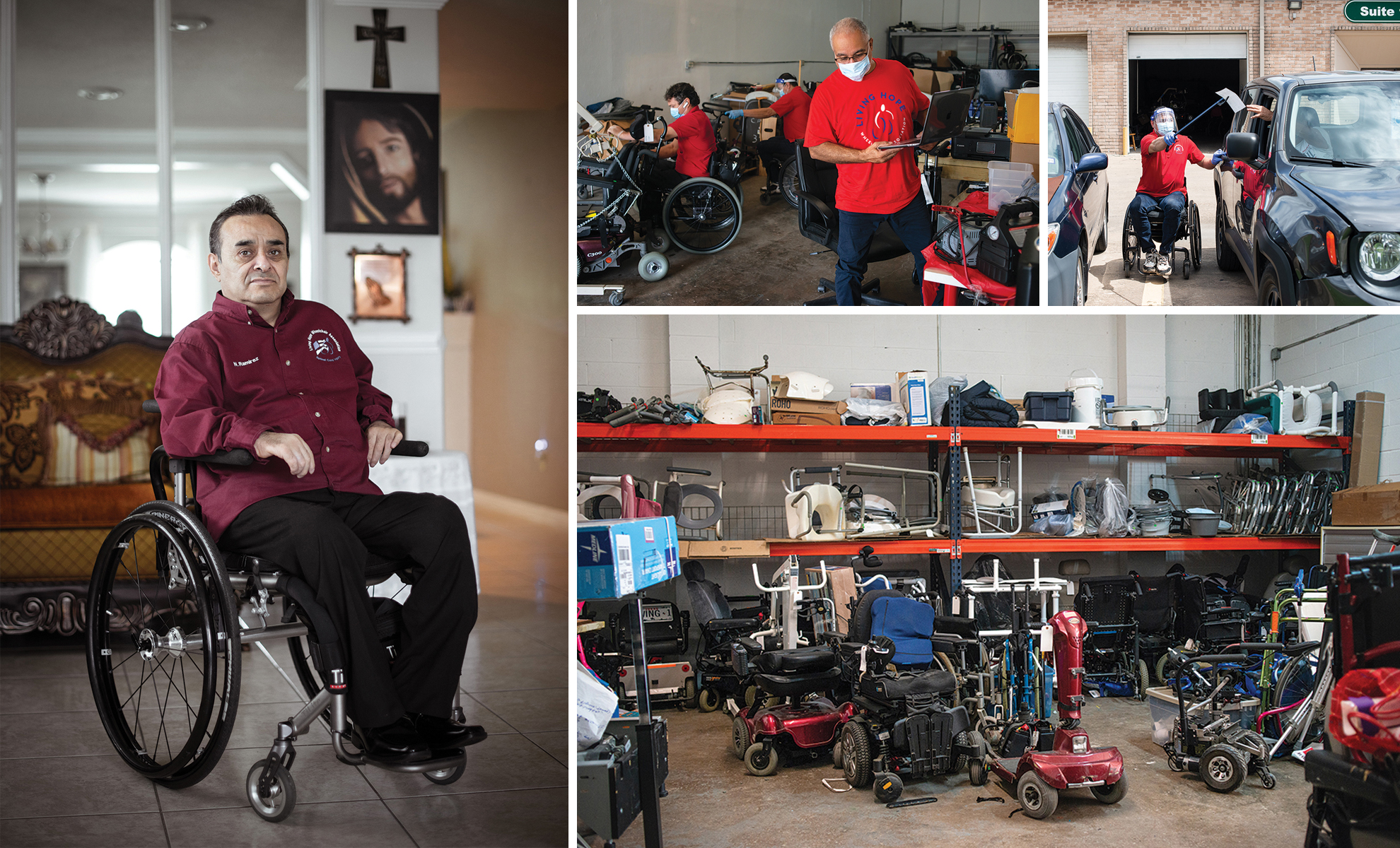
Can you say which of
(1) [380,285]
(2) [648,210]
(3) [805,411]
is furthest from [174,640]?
(1) [380,285]

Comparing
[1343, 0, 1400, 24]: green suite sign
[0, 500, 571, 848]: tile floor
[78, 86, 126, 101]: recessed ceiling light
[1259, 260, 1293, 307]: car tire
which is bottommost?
[0, 500, 571, 848]: tile floor

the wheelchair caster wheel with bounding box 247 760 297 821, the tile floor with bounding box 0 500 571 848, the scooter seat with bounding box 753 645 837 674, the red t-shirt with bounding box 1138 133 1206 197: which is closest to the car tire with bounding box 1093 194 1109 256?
the red t-shirt with bounding box 1138 133 1206 197

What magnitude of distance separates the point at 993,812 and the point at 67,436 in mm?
4516

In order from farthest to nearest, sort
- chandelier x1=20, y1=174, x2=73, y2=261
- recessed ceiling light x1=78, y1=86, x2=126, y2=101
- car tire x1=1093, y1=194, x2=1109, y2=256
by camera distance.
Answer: chandelier x1=20, y1=174, x2=73, y2=261 → recessed ceiling light x1=78, y1=86, x2=126, y2=101 → car tire x1=1093, y1=194, x2=1109, y2=256

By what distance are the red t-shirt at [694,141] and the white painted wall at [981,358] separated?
1.19 ft

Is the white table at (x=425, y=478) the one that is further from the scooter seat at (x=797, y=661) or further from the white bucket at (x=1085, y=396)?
the white bucket at (x=1085, y=396)

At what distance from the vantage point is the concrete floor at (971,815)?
8.03 feet

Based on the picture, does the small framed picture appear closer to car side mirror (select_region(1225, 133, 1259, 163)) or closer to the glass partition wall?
the glass partition wall

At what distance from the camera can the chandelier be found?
661cm

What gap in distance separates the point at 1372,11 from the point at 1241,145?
1.67 feet

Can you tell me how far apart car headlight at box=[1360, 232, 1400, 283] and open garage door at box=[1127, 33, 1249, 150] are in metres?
0.42

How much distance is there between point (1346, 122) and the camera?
2.50 metres

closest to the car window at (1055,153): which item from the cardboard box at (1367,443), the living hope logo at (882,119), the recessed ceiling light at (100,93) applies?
the living hope logo at (882,119)

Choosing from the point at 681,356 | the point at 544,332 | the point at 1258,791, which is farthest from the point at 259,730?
the point at 544,332
